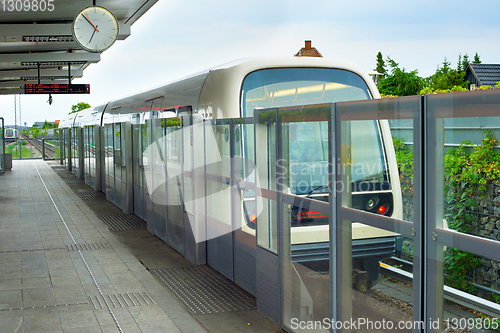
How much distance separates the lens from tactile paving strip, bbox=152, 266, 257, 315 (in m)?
5.45

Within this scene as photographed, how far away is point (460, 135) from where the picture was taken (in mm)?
2703

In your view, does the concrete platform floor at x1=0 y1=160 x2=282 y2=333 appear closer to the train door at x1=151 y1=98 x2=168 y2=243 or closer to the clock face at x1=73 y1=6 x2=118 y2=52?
the train door at x1=151 y1=98 x2=168 y2=243

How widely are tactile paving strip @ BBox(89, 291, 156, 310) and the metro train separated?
4.35 ft

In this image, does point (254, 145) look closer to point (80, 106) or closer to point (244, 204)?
point (244, 204)

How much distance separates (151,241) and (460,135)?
273 inches

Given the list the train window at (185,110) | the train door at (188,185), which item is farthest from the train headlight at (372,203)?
the train window at (185,110)

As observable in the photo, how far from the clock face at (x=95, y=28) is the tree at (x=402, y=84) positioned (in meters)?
46.6

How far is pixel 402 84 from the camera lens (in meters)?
56.2

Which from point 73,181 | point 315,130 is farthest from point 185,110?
point 73,181

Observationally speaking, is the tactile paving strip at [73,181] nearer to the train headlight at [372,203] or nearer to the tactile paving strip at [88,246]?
the tactile paving strip at [88,246]

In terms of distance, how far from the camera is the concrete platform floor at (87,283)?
492cm

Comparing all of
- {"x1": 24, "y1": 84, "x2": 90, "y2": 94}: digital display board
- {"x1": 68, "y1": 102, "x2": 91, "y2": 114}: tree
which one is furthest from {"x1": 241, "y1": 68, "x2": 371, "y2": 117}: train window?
{"x1": 68, "y1": 102, "x2": 91, "y2": 114}: tree

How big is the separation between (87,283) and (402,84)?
5435cm

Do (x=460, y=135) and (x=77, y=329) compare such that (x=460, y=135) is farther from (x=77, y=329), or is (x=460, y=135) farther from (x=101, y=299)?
(x=101, y=299)
